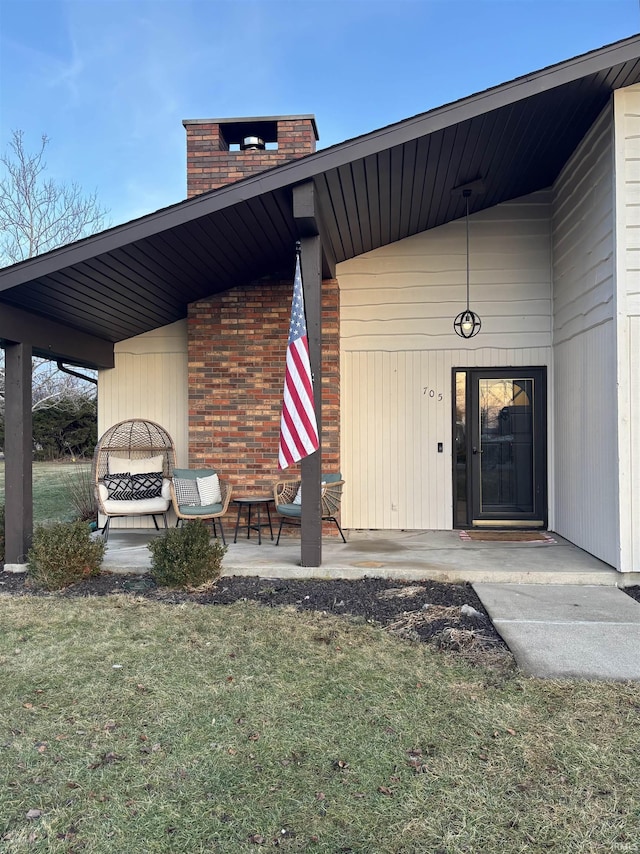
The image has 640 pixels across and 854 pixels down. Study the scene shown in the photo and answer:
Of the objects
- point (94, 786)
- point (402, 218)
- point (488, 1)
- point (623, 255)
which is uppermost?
point (488, 1)

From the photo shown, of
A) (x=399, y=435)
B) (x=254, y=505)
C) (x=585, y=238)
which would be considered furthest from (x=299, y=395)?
(x=585, y=238)

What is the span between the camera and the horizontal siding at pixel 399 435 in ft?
22.2

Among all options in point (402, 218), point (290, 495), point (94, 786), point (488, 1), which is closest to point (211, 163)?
point (402, 218)

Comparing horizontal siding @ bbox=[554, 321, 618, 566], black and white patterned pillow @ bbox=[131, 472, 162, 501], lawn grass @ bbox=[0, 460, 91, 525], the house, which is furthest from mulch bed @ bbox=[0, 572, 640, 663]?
lawn grass @ bbox=[0, 460, 91, 525]

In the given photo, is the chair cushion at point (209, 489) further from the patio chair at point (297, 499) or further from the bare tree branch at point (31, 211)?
the bare tree branch at point (31, 211)

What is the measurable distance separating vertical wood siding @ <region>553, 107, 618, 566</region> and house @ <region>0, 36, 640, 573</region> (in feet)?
0.10

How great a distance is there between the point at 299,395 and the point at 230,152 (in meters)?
4.26

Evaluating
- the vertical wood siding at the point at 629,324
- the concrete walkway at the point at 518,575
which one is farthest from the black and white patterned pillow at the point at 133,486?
the vertical wood siding at the point at 629,324

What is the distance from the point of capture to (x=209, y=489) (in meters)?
6.18

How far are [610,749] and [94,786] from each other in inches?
73.1

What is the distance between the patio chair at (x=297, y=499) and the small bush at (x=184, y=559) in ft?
3.18

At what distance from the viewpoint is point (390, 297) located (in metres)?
6.83

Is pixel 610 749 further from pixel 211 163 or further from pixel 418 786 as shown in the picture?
pixel 211 163

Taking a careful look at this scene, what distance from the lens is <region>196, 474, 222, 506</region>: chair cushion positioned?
6.10 m
